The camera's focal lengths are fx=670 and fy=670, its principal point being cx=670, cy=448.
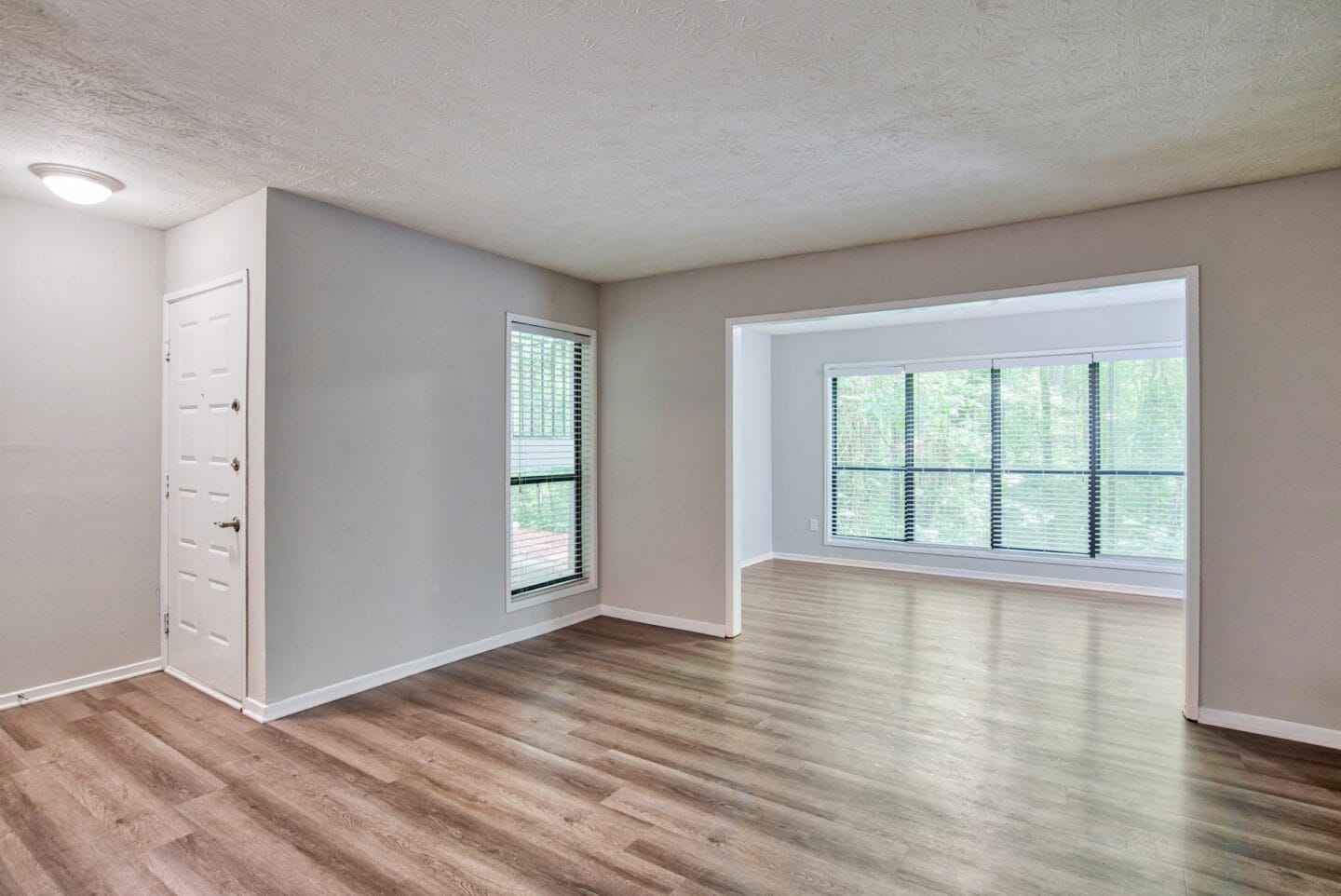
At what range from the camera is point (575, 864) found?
7.14 ft

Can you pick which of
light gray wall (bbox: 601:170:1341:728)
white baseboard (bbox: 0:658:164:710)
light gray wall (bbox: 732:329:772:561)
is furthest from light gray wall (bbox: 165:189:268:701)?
light gray wall (bbox: 732:329:772:561)

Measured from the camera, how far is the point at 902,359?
6992 millimetres

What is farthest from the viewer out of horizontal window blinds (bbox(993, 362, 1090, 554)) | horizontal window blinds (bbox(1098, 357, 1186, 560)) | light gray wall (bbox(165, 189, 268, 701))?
horizontal window blinds (bbox(993, 362, 1090, 554))

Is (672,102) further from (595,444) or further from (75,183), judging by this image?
(595,444)

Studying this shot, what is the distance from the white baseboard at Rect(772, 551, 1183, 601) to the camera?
5.89 meters

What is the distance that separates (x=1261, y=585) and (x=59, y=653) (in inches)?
241

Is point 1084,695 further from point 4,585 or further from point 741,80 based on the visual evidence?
point 4,585

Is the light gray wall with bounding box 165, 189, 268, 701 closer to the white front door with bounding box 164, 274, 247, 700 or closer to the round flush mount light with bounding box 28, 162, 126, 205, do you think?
the white front door with bounding box 164, 274, 247, 700

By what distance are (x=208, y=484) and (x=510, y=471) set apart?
1.71 metres

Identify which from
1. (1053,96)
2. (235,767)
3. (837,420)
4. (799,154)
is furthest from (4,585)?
(837,420)

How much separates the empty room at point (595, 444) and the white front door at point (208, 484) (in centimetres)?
4

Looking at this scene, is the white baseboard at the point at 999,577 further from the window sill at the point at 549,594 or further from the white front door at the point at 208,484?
the white front door at the point at 208,484

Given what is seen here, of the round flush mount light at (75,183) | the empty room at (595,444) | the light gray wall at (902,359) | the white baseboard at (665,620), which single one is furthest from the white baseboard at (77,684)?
the light gray wall at (902,359)

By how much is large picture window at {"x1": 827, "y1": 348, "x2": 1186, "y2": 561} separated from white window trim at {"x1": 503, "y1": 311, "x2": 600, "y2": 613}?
3230 millimetres
